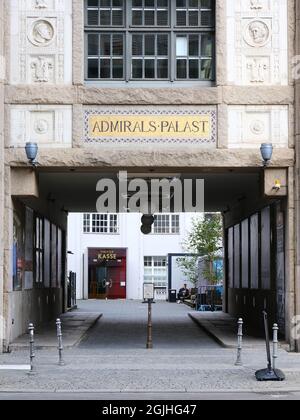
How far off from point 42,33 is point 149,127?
3.53 metres

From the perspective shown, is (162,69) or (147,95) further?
(162,69)

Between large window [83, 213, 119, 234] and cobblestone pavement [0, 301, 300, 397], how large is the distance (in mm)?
38347

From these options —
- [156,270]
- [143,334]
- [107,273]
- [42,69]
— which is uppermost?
[42,69]

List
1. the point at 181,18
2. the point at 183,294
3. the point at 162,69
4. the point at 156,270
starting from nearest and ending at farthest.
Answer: the point at 162,69, the point at 181,18, the point at 183,294, the point at 156,270

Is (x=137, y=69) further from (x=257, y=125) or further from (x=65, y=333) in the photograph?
(x=65, y=333)

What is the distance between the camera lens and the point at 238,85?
76.0 ft

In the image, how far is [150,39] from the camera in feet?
77.8

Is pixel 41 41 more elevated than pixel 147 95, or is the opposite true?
pixel 41 41

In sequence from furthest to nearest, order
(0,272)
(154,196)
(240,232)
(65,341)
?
(240,232)
(154,196)
(65,341)
(0,272)

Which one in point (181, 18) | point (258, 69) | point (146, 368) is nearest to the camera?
point (146, 368)

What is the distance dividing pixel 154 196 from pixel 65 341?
282 inches

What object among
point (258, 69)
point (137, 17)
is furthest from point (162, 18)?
point (258, 69)
